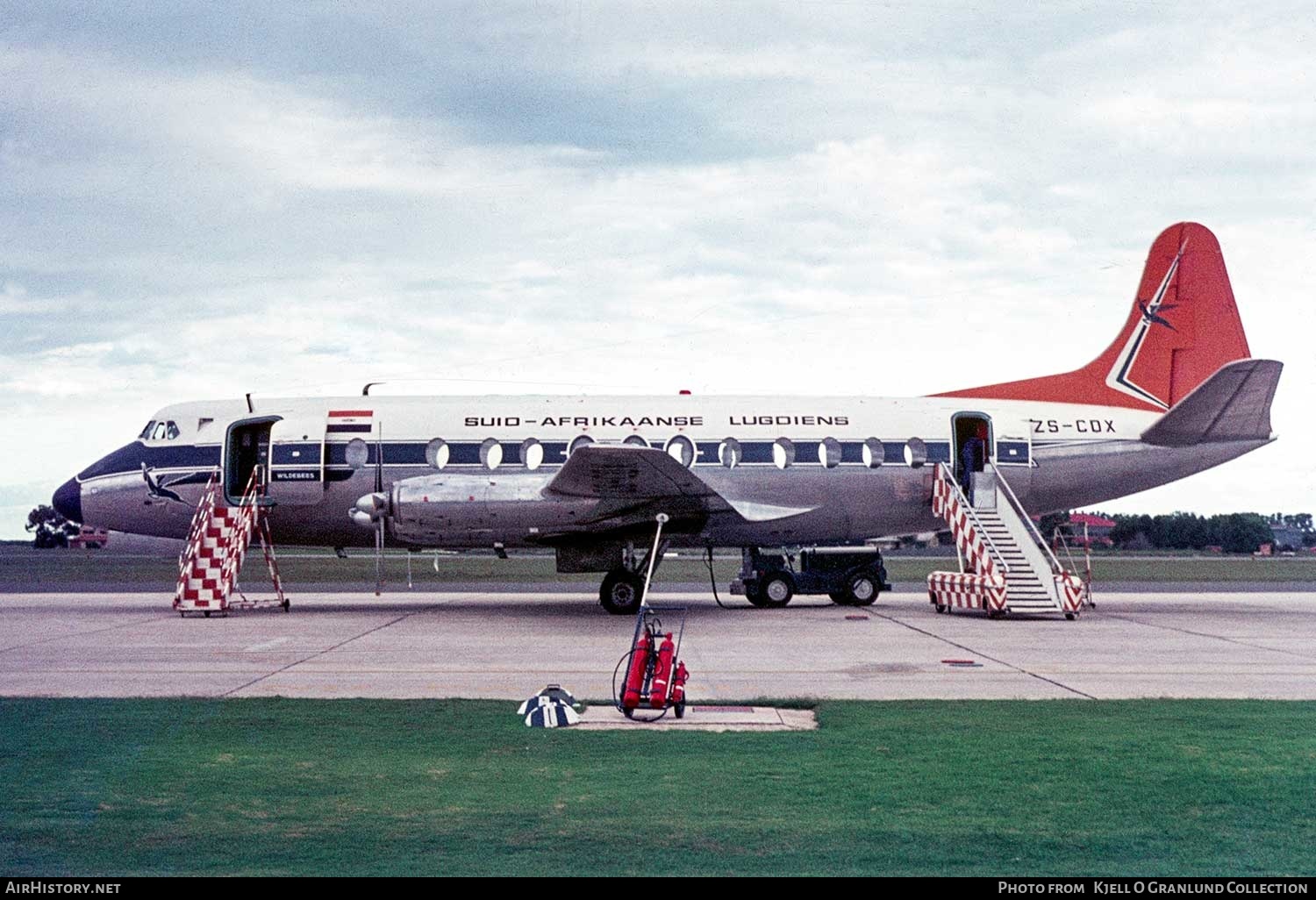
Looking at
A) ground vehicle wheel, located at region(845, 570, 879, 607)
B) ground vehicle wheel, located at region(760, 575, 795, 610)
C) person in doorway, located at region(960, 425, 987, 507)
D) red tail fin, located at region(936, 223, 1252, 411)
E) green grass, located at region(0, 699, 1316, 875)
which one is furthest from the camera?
red tail fin, located at region(936, 223, 1252, 411)

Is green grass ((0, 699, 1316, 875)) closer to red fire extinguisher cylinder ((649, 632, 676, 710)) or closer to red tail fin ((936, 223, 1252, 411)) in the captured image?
red fire extinguisher cylinder ((649, 632, 676, 710))

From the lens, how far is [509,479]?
22.6 meters

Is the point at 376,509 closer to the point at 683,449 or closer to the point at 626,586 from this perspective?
the point at 626,586

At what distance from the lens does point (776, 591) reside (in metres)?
25.9

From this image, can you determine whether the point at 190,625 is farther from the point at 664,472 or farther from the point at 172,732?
the point at 172,732

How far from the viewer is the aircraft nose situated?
2559 centimetres

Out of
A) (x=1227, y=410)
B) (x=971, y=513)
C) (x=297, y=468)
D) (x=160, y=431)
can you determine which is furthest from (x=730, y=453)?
(x=160, y=431)

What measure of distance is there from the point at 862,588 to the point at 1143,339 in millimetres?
Answer: 8409

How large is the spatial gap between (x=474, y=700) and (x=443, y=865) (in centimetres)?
586

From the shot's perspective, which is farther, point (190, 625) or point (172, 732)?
point (190, 625)

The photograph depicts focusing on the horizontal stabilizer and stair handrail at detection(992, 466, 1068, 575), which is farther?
stair handrail at detection(992, 466, 1068, 575)

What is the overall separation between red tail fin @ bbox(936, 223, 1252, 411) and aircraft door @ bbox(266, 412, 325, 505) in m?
13.5
